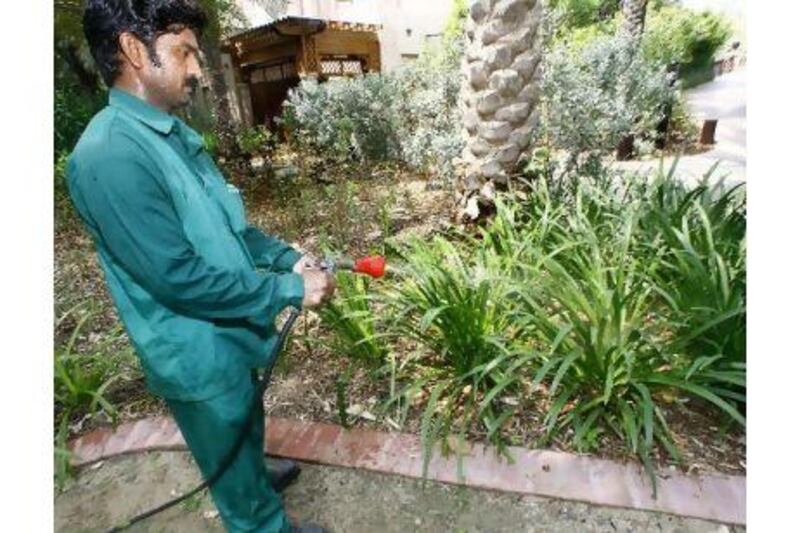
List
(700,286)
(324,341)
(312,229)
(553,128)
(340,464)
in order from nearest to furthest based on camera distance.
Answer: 1. (340,464)
2. (700,286)
3. (324,341)
4. (553,128)
5. (312,229)

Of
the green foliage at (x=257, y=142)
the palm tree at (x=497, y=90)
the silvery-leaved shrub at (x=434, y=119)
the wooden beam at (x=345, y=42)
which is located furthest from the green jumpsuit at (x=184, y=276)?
the wooden beam at (x=345, y=42)

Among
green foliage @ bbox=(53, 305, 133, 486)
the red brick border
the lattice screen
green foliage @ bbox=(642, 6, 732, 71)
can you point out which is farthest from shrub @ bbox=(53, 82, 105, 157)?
green foliage @ bbox=(642, 6, 732, 71)

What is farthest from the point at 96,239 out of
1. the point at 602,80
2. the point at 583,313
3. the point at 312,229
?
the point at 602,80

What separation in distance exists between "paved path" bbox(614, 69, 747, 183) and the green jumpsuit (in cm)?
237

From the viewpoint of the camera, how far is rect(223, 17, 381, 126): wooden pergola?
1232cm

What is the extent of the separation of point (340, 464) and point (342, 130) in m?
5.85

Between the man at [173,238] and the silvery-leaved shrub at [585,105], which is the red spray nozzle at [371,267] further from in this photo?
the silvery-leaved shrub at [585,105]

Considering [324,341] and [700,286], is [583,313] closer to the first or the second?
[700,286]

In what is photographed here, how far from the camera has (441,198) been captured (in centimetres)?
591

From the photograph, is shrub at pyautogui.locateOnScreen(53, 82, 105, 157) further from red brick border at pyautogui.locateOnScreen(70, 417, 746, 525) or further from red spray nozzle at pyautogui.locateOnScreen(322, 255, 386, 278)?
red spray nozzle at pyautogui.locateOnScreen(322, 255, 386, 278)

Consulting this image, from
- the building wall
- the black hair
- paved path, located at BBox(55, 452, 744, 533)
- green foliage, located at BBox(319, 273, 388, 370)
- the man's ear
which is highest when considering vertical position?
the building wall

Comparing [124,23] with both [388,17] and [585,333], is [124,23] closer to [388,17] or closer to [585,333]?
[585,333]

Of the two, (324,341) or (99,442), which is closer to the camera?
(99,442)

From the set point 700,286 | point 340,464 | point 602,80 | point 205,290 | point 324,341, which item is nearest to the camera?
point 205,290
